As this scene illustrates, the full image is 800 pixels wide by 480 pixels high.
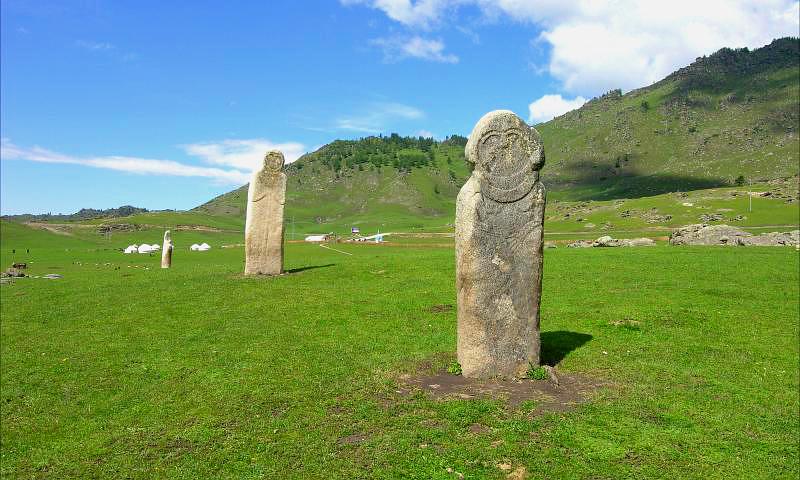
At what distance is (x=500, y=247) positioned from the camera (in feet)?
37.6

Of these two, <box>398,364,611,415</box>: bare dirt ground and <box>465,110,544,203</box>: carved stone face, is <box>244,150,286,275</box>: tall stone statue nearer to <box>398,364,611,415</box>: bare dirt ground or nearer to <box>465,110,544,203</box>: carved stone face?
<box>398,364,611,415</box>: bare dirt ground

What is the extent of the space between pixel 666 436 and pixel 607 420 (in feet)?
3.01

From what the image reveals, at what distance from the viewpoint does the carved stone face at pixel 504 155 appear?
11.3m

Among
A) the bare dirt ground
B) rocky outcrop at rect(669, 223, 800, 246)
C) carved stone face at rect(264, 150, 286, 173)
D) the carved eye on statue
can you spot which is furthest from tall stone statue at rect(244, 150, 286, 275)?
rocky outcrop at rect(669, 223, 800, 246)

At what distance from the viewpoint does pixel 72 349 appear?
1502 centimetres

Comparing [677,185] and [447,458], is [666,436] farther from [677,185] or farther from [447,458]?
[677,185]

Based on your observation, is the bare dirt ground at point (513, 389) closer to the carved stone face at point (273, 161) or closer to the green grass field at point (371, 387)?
the green grass field at point (371, 387)

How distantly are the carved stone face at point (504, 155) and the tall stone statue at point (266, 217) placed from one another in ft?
52.5

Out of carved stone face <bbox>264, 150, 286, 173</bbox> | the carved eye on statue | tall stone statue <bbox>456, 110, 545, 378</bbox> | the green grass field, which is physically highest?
carved stone face <bbox>264, 150, 286, 173</bbox>

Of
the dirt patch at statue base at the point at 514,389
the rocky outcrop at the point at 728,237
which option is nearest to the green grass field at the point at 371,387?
the dirt patch at statue base at the point at 514,389

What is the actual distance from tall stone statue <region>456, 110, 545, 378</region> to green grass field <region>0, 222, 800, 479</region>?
147cm

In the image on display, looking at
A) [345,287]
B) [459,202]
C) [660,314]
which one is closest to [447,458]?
[459,202]

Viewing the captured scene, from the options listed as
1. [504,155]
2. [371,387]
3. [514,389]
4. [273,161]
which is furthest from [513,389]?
[273,161]

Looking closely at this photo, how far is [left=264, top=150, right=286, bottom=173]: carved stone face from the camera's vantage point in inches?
1016
